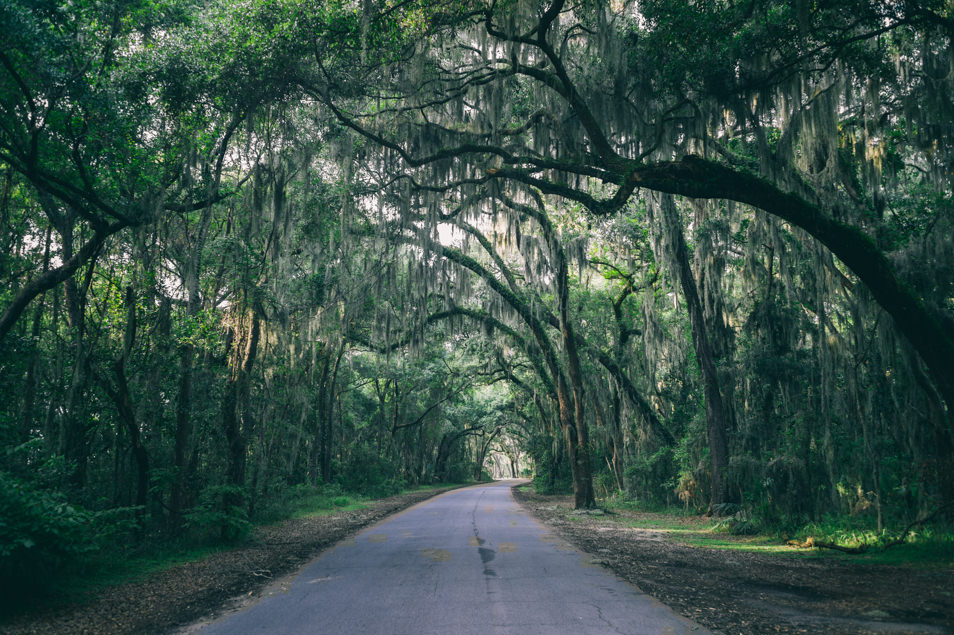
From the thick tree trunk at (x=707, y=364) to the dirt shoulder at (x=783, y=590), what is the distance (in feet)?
12.8

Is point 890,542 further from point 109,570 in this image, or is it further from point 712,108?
point 109,570

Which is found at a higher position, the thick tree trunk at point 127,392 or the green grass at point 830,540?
the thick tree trunk at point 127,392

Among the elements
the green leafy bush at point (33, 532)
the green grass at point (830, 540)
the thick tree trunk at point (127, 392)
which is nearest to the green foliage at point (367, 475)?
the green grass at point (830, 540)

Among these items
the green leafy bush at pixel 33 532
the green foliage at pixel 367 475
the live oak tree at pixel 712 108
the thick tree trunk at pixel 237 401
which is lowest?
the green foliage at pixel 367 475

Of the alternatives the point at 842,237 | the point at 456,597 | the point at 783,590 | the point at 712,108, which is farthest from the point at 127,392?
the point at 842,237

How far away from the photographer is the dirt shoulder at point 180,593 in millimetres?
4801

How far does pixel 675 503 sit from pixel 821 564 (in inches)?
382

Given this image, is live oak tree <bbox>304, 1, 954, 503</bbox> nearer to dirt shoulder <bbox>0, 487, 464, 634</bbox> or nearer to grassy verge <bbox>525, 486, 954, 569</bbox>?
grassy verge <bbox>525, 486, 954, 569</bbox>

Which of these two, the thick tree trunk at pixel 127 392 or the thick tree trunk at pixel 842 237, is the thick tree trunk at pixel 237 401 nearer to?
the thick tree trunk at pixel 127 392

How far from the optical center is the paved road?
4.31 m

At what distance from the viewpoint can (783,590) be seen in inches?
221

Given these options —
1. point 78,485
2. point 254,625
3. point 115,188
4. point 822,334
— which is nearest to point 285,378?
point 78,485

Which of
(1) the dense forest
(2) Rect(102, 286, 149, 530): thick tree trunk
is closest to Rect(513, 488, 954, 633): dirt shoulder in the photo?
(1) the dense forest

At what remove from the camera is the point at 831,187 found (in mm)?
8859
